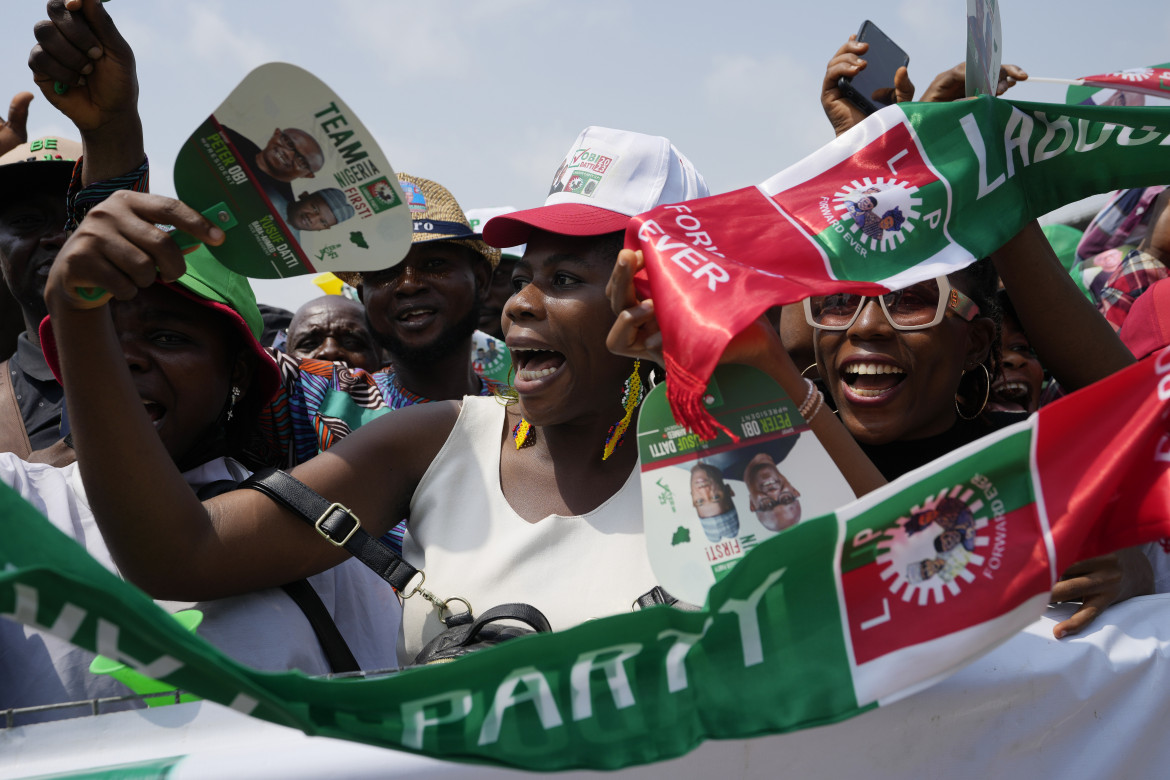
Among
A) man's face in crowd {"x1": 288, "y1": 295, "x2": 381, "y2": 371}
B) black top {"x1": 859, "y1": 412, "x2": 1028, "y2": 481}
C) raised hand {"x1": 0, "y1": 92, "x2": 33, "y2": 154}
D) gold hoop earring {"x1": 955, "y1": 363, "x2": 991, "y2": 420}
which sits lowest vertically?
black top {"x1": 859, "y1": 412, "x2": 1028, "y2": 481}

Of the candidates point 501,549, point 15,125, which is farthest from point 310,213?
point 15,125

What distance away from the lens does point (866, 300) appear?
2822mm

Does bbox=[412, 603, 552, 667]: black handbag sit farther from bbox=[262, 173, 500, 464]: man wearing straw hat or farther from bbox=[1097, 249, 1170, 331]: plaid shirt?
bbox=[1097, 249, 1170, 331]: plaid shirt

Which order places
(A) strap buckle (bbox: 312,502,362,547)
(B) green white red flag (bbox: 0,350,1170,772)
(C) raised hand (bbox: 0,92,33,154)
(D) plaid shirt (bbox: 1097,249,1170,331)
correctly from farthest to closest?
(D) plaid shirt (bbox: 1097,249,1170,331)
(C) raised hand (bbox: 0,92,33,154)
(A) strap buckle (bbox: 312,502,362,547)
(B) green white red flag (bbox: 0,350,1170,772)

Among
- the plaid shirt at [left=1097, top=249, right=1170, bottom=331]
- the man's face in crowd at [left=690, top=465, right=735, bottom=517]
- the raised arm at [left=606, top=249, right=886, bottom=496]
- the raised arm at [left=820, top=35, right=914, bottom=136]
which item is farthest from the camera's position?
the plaid shirt at [left=1097, top=249, right=1170, bottom=331]

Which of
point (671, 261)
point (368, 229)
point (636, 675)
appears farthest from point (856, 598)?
point (368, 229)

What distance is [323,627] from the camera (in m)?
2.34

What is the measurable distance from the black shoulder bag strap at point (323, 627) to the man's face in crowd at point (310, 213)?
897 millimetres

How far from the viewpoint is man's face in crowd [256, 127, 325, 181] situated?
188cm

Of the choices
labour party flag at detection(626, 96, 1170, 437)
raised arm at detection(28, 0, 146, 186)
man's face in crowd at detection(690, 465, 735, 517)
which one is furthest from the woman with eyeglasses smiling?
raised arm at detection(28, 0, 146, 186)

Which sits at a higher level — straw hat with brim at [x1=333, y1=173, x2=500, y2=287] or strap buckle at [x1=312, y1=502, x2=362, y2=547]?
straw hat with brim at [x1=333, y1=173, x2=500, y2=287]

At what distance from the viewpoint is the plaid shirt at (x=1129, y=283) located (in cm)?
395

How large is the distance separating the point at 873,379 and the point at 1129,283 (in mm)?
1830

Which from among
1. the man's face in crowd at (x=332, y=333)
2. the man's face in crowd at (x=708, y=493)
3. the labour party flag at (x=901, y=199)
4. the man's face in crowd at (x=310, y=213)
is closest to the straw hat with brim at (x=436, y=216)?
the man's face in crowd at (x=332, y=333)
